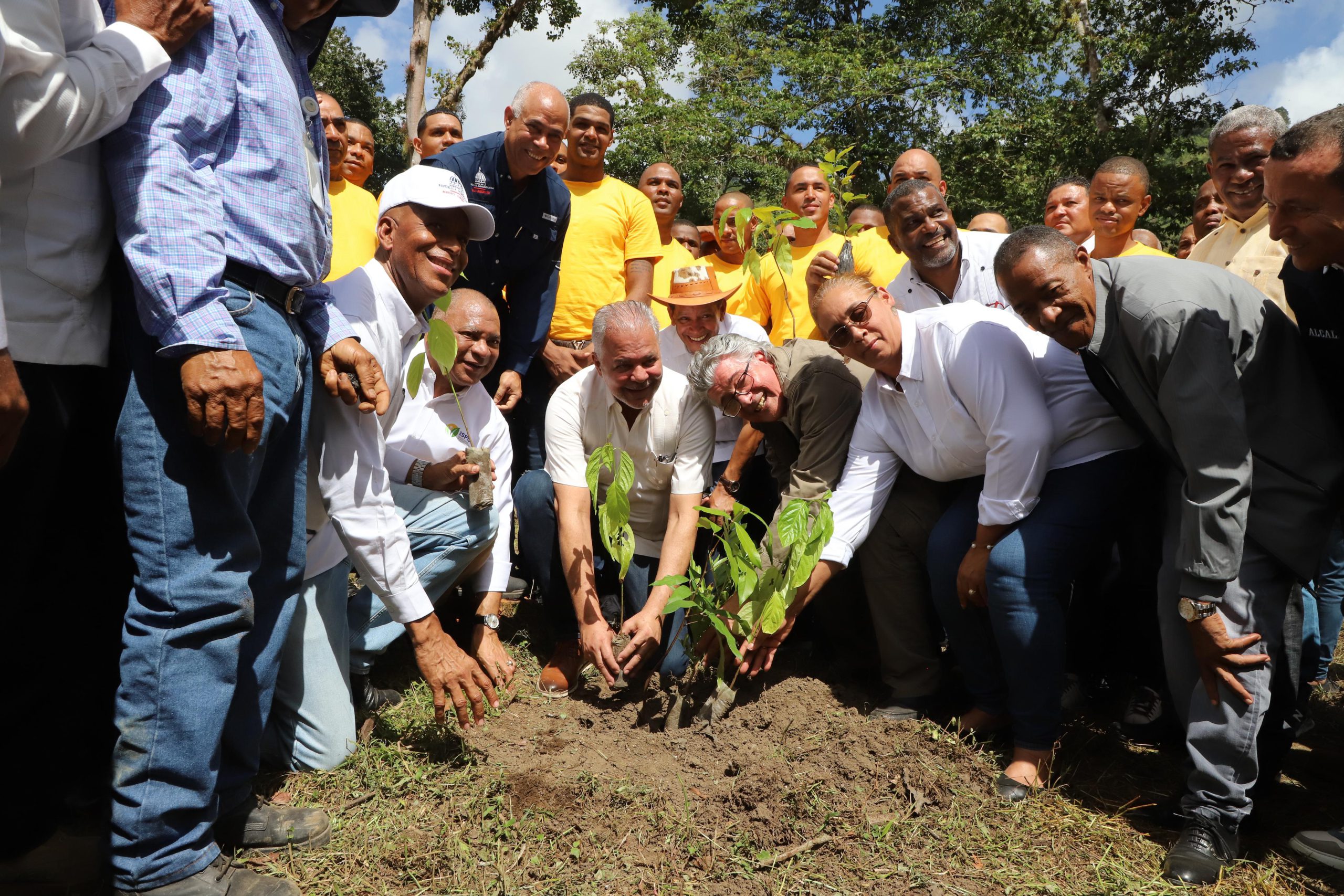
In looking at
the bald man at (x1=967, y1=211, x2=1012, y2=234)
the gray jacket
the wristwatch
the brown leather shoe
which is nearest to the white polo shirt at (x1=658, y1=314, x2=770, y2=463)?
the brown leather shoe

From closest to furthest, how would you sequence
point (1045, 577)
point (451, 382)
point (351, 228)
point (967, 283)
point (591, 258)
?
point (1045, 577)
point (451, 382)
point (967, 283)
point (351, 228)
point (591, 258)

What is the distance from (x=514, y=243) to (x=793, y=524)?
214 cm

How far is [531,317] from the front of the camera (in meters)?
4.53

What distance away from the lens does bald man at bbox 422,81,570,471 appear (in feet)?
13.8

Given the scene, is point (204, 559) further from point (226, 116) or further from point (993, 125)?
point (993, 125)

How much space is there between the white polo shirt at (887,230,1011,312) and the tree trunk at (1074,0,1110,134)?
1131cm

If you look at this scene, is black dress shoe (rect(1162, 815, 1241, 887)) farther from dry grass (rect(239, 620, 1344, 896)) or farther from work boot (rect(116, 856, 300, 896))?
work boot (rect(116, 856, 300, 896))

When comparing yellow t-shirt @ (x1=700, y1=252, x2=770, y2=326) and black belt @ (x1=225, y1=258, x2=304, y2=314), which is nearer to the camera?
black belt @ (x1=225, y1=258, x2=304, y2=314)

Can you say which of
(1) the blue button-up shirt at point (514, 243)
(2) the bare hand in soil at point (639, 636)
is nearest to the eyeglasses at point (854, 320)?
(2) the bare hand in soil at point (639, 636)

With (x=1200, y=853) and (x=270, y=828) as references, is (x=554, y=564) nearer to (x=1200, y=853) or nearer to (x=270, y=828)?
(x=270, y=828)

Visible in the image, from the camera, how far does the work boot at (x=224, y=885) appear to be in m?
1.92

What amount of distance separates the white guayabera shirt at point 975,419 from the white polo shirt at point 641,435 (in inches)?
24.5

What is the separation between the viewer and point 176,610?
1917 mm

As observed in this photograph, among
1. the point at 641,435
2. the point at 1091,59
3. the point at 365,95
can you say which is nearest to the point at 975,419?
the point at 641,435
